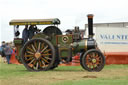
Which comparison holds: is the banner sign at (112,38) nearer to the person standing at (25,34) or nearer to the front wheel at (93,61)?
the person standing at (25,34)

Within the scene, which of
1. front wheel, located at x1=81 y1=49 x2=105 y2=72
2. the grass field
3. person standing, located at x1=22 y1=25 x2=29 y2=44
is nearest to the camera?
the grass field

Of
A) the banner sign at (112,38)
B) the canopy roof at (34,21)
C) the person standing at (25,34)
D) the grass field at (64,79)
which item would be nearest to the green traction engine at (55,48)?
the canopy roof at (34,21)

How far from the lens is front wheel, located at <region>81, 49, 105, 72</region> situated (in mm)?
13305

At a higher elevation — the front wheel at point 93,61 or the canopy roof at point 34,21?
the canopy roof at point 34,21

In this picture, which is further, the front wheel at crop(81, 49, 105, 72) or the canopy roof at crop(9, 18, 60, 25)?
the canopy roof at crop(9, 18, 60, 25)

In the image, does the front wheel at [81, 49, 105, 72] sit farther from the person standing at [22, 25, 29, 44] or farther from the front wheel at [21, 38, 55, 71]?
the person standing at [22, 25, 29, 44]

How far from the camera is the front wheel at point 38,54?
13.6 metres

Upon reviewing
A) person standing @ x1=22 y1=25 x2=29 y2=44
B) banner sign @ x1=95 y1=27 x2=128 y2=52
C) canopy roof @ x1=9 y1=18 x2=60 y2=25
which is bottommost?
banner sign @ x1=95 y1=27 x2=128 y2=52

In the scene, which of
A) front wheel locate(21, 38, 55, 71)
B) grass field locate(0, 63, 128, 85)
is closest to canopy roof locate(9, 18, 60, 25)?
front wheel locate(21, 38, 55, 71)

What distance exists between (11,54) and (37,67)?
33.3 ft

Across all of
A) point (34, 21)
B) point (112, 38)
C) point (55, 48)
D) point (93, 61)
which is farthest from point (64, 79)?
point (112, 38)

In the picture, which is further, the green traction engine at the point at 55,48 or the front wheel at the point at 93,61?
the green traction engine at the point at 55,48

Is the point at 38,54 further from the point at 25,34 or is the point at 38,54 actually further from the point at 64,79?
the point at 64,79

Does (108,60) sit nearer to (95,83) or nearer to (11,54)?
(11,54)
